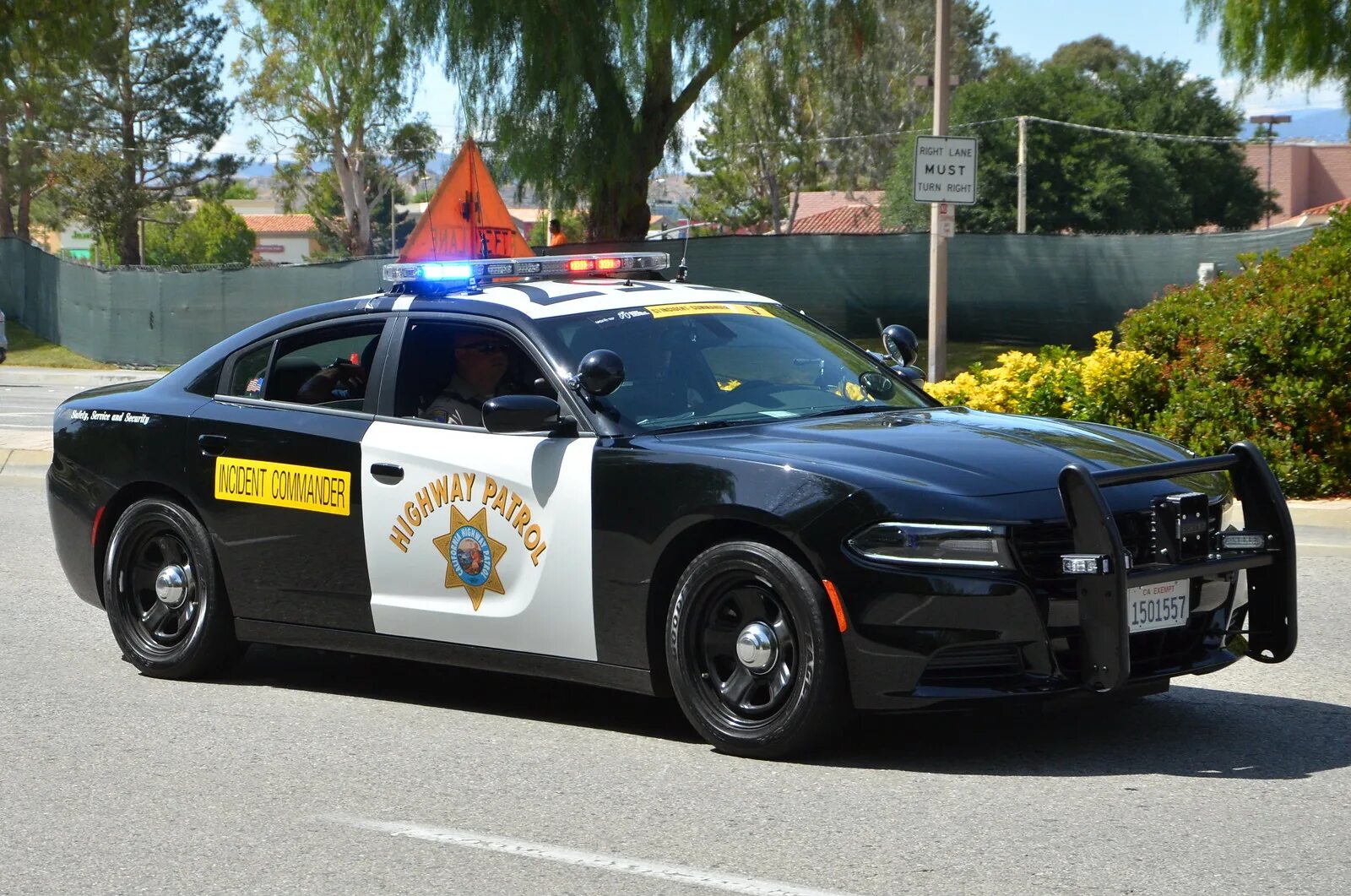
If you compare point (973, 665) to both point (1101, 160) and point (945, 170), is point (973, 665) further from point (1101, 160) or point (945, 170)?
point (1101, 160)

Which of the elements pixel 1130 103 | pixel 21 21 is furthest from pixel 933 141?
pixel 1130 103

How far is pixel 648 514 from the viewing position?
6.17 m

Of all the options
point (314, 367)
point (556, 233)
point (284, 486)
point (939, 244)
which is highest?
point (556, 233)

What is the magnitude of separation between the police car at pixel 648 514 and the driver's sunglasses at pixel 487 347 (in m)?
0.01

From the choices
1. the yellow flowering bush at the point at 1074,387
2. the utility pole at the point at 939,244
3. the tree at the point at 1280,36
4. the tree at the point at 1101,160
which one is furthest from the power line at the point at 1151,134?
the yellow flowering bush at the point at 1074,387

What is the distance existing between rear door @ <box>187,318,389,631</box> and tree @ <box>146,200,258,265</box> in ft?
404

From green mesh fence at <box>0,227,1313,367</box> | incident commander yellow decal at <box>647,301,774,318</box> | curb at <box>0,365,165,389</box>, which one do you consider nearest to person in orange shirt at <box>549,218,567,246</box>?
green mesh fence at <box>0,227,1313,367</box>

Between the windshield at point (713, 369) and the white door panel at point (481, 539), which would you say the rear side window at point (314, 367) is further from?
the windshield at point (713, 369)

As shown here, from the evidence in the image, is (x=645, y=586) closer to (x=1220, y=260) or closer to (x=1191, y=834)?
(x=1191, y=834)

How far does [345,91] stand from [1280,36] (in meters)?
15.3

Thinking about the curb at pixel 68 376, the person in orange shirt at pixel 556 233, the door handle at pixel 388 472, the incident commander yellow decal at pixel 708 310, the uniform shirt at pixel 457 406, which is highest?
the person in orange shirt at pixel 556 233

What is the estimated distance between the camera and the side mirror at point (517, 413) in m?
6.38

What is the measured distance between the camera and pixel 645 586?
620cm

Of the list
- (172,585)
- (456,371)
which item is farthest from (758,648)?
(172,585)
